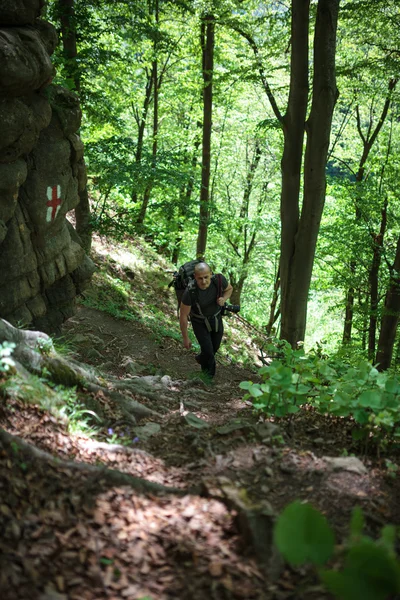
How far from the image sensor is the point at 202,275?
21.8 ft

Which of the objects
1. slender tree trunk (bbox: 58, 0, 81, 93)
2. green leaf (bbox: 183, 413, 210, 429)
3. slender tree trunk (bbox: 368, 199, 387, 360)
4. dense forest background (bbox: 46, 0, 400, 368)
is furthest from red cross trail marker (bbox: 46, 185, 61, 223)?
slender tree trunk (bbox: 368, 199, 387, 360)

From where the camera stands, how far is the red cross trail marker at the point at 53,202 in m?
6.96

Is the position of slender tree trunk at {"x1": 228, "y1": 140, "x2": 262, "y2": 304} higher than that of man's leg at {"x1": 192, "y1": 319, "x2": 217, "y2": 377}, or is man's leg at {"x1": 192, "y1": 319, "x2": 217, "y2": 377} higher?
slender tree trunk at {"x1": 228, "y1": 140, "x2": 262, "y2": 304}

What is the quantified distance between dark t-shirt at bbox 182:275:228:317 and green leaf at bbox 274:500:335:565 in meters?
5.09

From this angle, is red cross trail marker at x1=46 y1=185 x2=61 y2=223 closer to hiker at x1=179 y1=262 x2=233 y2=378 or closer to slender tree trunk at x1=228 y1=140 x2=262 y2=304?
hiker at x1=179 y1=262 x2=233 y2=378

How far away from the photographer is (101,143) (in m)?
11.9

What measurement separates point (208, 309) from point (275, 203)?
16999 millimetres

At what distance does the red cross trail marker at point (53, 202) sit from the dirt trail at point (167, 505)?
405cm

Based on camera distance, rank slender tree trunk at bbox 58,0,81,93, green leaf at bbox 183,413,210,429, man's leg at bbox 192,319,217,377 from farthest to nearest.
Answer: slender tree trunk at bbox 58,0,81,93
man's leg at bbox 192,319,217,377
green leaf at bbox 183,413,210,429

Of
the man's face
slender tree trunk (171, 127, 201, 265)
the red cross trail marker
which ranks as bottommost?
the man's face

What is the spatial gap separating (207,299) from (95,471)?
4226 millimetres

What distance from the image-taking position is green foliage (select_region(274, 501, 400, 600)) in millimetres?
1531

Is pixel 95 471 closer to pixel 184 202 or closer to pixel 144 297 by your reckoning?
pixel 144 297

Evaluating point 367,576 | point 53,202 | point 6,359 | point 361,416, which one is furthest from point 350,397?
point 53,202
